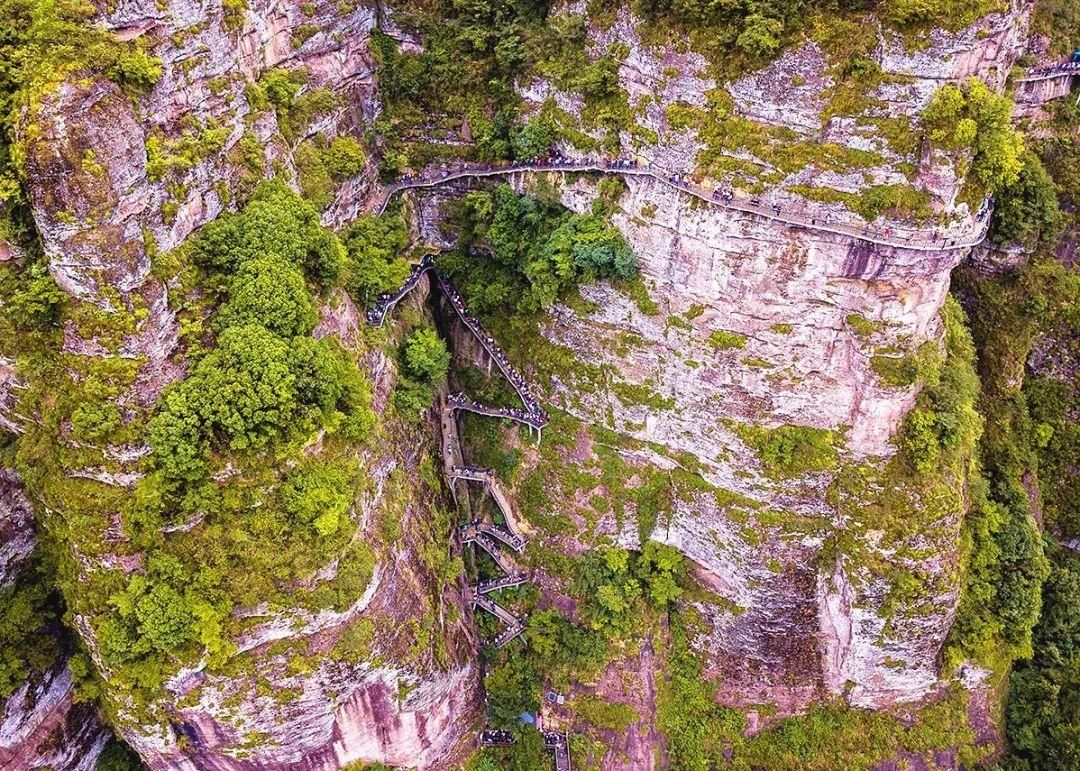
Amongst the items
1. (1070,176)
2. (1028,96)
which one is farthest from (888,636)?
(1028,96)

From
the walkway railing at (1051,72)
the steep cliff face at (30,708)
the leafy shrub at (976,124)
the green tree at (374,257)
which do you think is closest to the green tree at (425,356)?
the green tree at (374,257)

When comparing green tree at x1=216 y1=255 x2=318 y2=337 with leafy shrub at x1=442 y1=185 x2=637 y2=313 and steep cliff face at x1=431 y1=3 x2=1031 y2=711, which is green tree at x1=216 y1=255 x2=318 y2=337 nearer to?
leafy shrub at x1=442 y1=185 x2=637 y2=313

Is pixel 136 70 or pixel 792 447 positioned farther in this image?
pixel 792 447

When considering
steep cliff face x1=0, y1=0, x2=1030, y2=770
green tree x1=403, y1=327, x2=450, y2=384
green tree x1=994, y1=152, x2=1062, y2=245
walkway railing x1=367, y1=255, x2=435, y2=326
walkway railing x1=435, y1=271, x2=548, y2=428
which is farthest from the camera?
walkway railing x1=435, y1=271, x2=548, y2=428

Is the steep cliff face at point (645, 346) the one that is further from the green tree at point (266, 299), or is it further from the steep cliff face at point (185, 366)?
the green tree at point (266, 299)

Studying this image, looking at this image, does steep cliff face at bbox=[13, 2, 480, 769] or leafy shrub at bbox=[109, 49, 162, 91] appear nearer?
leafy shrub at bbox=[109, 49, 162, 91]

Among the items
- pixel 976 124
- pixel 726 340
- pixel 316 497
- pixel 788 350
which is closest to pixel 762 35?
pixel 976 124

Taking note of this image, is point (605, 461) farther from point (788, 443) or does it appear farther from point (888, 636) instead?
point (888, 636)

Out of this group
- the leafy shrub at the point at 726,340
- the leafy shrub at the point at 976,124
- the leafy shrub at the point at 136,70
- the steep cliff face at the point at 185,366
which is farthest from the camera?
the leafy shrub at the point at 726,340

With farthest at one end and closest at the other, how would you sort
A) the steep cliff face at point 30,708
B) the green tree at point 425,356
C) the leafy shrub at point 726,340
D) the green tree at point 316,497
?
the green tree at point 425,356, the leafy shrub at point 726,340, the steep cliff face at point 30,708, the green tree at point 316,497

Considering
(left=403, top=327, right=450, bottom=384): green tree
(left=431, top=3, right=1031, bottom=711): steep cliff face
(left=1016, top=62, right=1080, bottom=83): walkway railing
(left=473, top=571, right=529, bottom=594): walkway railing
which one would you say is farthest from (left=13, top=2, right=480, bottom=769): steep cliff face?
(left=1016, top=62, right=1080, bottom=83): walkway railing

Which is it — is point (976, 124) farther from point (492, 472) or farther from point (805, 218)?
point (492, 472)

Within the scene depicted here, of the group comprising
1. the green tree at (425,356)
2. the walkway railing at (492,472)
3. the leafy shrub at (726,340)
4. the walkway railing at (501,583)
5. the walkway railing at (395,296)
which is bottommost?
the walkway railing at (501,583)
